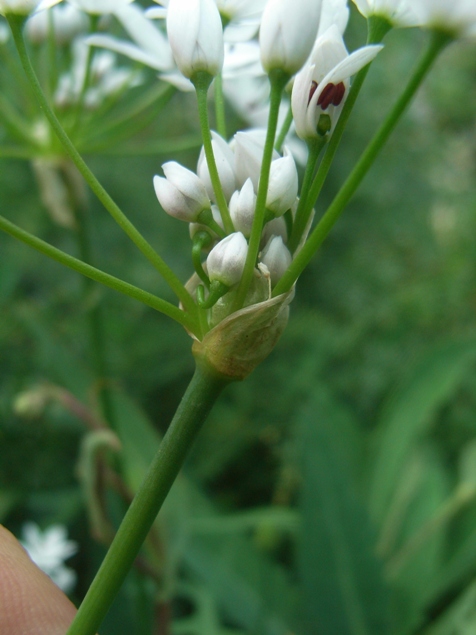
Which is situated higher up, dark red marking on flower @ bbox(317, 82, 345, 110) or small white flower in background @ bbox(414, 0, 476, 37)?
small white flower in background @ bbox(414, 0, 476, 37)

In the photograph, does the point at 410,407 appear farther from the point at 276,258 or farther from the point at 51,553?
the point at 276,258

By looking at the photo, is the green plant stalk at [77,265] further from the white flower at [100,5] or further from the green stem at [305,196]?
the white flower at [100,5]

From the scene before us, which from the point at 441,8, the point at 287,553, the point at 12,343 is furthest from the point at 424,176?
the point at 441,8

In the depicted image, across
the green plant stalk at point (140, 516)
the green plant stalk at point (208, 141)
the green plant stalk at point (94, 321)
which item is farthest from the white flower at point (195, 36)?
the green plant stalk at point (94, 321)

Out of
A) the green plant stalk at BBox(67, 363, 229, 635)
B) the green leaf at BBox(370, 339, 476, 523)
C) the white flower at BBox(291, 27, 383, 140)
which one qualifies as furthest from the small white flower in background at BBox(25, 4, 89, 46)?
the green leaf at BBox(370, 339, 476, 523)

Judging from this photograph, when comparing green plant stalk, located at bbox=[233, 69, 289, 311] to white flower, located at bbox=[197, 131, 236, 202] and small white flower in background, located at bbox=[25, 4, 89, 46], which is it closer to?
white flower, located at bbox=[197, 131, 236, 202]

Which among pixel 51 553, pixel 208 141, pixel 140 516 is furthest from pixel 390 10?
pixel 51 553
